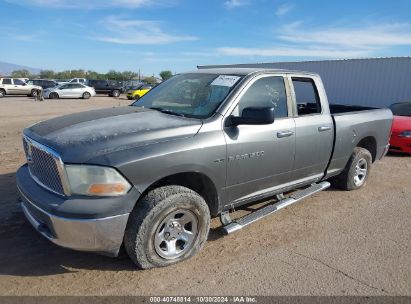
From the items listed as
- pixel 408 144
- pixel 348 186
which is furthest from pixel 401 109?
pixel 348 186

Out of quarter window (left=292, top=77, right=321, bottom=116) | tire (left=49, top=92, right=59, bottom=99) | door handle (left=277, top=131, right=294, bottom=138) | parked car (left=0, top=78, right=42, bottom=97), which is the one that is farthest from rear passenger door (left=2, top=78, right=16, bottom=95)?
door handle (left=277, top=131, right=294, bottom=138)

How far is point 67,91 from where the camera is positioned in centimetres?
3180

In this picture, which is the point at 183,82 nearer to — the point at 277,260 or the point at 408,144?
the point at 277,260

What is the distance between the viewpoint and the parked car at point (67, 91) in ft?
103

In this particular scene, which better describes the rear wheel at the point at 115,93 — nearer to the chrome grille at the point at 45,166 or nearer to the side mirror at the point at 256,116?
the chrome grille at the point at 45,166

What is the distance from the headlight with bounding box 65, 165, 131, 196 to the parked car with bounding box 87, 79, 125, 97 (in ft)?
119

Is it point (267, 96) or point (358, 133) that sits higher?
point (267, 96)

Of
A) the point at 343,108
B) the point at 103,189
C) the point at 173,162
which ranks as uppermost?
the point at 343,108

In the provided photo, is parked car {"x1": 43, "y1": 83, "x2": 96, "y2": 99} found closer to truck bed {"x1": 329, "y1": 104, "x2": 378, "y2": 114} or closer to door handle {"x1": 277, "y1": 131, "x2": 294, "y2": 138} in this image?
truck bed {"x1": 329, "y1": 104, "x2": 378, "y2": 114}

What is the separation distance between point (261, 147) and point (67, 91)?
3100 cm

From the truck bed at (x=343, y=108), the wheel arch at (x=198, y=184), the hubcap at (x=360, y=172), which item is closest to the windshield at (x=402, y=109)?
the truck bed at (x=343, y=108)

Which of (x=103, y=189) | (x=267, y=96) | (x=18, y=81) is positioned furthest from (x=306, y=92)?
(x=18, y=81)

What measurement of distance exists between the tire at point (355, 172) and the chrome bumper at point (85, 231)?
3976 mm

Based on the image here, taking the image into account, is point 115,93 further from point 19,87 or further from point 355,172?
point 355,172
